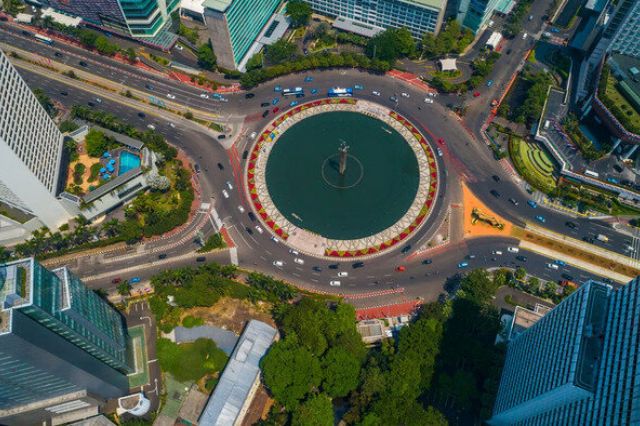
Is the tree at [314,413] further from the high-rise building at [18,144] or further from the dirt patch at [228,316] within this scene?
the high-rise building at [18,144]

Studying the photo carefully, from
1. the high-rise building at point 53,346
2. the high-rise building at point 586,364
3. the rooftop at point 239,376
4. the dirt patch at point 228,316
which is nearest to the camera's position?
the high-rise building at point 586,364

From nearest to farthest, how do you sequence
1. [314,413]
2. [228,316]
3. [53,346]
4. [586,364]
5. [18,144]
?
[586,364]
[53,346]
[314,413]
[18,144]
[228,316]

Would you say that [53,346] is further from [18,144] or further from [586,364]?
[586,364]

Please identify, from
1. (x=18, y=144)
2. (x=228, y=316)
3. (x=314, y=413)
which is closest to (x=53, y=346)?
(x=228, y=316)

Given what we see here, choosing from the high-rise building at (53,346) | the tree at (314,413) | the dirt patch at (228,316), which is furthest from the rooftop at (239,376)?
the high-rise building at (53,346)

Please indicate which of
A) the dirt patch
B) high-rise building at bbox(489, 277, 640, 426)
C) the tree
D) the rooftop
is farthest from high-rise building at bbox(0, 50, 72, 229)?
high-rise building at bbox(489, 277, 640, 426)

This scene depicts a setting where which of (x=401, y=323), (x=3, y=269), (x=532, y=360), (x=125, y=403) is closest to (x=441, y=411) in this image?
(x=401, y=323)
